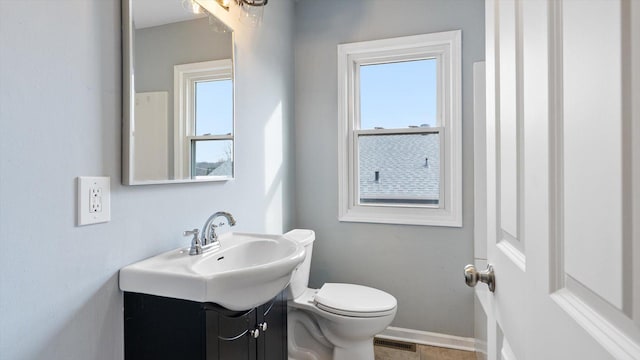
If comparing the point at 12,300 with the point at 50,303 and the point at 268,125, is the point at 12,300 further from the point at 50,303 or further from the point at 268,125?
the point at 268,125

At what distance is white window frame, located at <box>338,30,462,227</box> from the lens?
2057mm

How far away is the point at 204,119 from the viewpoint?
1402mm

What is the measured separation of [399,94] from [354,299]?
1.42m

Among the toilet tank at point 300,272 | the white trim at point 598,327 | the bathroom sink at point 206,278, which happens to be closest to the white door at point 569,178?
the white trim at point 598,327

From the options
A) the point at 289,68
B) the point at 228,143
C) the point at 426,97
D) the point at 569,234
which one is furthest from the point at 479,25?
the point at 569,234

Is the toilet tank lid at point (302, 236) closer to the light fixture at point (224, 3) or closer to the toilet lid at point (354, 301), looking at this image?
the toilet lid at point (354, 301)

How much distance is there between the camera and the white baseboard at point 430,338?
6.69 ft

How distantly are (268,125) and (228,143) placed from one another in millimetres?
491

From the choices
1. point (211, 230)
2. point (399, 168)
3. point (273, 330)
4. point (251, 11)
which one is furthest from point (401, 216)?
point (251, 11)

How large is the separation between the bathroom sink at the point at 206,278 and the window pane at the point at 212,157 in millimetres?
374

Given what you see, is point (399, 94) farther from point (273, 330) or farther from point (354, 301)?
point (273, 330)

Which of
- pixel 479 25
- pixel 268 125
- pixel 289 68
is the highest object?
pixel 479 25

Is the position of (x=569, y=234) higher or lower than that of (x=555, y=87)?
lower

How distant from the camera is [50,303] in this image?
0.79m
